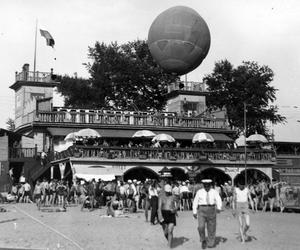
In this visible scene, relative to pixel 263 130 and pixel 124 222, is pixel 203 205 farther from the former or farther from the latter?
pixel 263 130

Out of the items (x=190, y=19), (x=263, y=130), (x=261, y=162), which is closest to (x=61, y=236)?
(x=190, y=19)

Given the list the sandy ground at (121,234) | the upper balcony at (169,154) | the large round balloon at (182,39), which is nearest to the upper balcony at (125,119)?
the upper balcony at (169,154)

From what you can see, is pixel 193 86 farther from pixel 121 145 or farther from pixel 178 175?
pixel 178 175

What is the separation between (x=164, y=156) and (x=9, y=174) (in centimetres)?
1138

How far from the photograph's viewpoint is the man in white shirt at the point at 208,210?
45.4ft

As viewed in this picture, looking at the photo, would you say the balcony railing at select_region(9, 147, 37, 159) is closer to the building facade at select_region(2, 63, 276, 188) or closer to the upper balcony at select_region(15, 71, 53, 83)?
the building facade at select_region(2, 63, 276, 188)

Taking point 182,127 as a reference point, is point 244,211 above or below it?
below

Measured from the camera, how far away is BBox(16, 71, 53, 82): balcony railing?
52.9 metres

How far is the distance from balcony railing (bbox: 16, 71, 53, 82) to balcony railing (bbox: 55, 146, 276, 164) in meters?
14.5

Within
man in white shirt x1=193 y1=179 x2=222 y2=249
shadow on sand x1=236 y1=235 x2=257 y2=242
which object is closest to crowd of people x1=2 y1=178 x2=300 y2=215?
shadow on sand x1=236 y1=235 x2=257 y2=242

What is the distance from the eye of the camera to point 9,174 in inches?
1668

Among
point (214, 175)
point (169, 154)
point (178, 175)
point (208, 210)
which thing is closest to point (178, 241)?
point (208, 210)

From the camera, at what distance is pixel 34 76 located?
5303cm

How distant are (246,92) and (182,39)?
40.8 meters
